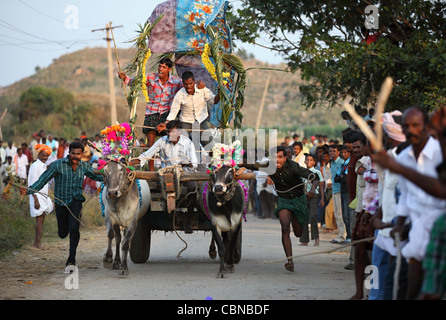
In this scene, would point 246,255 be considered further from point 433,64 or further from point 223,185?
point 433,64

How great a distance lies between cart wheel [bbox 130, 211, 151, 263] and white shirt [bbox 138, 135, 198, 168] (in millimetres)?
1034

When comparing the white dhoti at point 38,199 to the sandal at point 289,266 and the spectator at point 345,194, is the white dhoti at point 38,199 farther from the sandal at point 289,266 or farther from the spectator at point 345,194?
the spectator at point 345,194

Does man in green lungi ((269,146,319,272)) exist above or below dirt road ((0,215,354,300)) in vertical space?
above

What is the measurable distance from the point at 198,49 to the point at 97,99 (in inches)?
2200

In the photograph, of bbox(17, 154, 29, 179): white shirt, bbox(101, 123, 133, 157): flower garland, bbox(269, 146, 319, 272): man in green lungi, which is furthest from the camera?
bbox(17, 154, 29, 179): white shirt

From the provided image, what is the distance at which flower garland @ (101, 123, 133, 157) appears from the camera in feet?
34.9

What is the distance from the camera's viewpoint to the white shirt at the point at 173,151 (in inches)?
456

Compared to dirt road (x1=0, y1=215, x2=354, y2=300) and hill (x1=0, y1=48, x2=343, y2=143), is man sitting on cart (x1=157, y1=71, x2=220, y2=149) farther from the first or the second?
hill (x1=0, y1=48, x2=343, y2=143)

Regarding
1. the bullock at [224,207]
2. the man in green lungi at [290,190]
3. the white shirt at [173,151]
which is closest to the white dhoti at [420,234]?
the bullock at [224,207]

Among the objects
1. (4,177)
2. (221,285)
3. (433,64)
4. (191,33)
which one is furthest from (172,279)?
(4,177)

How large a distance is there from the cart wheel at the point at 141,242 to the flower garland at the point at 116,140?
1628 millimetres

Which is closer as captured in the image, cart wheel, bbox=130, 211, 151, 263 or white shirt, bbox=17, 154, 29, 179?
cart wheel, bbox=130, 211, 151, 263

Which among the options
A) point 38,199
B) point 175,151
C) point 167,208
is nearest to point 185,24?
point 175,151

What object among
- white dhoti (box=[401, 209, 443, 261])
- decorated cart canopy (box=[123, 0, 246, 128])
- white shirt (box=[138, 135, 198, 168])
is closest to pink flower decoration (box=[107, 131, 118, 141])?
white shirt (box=[138, 135, 198, 168])
